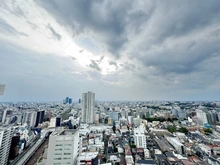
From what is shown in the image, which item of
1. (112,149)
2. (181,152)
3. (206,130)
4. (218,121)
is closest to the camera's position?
(181,152)

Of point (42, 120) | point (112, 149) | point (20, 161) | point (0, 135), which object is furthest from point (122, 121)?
point (0, 135)

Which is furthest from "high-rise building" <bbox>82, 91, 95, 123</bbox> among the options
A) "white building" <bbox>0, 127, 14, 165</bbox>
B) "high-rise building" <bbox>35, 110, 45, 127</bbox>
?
"white building" <bbox>0, 127, 14, 165</bbox>

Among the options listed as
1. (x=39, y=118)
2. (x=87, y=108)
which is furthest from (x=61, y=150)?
(x=39, y=118)

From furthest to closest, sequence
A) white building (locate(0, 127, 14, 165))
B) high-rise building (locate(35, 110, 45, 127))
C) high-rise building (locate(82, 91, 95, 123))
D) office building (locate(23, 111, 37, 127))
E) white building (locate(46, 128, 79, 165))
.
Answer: high-rise building (locate(82, 91, 95, 123)) < high-rise building (locate(35, 110, 45, 127)) < office building (locate(23, 111, 37, 127)) < white building (locate(0, 127, 14, 165)) < white building (locate(46, 128, 79, 165))

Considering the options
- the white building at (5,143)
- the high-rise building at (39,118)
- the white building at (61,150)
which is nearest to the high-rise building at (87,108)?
the high-rise building at (39,118)

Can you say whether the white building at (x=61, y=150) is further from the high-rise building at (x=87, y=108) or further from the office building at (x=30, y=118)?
the high-rise building at (x=87, y=108)

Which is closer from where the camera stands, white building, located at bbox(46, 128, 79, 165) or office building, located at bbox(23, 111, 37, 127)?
white building, located at bbox(46, 128, 79, 165)

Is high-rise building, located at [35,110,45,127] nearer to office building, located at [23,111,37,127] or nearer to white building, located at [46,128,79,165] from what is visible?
office building, located at [23,111,37,127]

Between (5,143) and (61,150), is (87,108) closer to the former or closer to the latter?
(5,143)

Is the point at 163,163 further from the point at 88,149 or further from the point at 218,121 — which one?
the point at 218,121
